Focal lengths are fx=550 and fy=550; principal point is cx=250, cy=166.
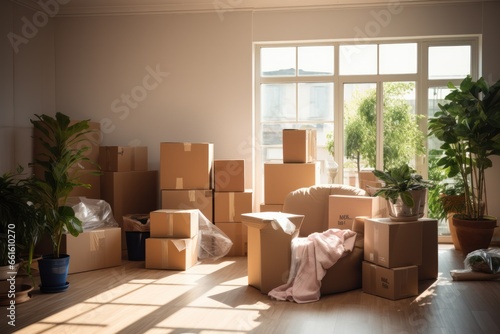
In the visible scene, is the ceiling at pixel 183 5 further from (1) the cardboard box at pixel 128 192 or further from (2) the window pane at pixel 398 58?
(1) the cardboard box at pixel 128 192

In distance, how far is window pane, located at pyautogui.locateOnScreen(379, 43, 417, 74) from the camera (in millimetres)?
6047

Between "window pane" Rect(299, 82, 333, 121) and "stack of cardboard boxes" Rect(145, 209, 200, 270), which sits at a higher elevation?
"window pane" Rect(299, 82, 333, 121)

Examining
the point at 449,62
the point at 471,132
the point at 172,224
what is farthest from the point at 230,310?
the point at 449,62

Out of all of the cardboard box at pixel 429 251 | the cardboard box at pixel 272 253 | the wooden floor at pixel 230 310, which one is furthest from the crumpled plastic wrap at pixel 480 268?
the cardboard box at pixel 272 253

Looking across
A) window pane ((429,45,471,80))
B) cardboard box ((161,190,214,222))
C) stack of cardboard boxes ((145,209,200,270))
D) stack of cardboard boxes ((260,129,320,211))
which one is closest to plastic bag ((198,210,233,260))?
cardboard box ((161,190,214,222))

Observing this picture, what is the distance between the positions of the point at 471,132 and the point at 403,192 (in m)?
1.83

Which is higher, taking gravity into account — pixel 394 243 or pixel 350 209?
pixel 350 209

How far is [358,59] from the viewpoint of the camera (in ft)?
20.1

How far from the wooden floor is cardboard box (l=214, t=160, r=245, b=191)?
122 centimetres

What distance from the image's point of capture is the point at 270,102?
6.29 m

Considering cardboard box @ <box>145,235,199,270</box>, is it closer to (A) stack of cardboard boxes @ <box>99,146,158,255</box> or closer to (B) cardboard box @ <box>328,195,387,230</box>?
Answer: (A) stack of cardboard boxes @ <box>99,146,158,255</box>

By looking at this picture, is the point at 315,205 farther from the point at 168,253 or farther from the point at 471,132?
the point at 471,132

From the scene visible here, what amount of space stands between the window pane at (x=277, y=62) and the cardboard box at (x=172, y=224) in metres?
2.08

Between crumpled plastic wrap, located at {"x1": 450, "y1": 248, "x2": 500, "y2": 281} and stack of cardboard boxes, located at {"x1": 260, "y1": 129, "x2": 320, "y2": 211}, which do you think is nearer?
crumpled plastic wrap, located at {"x1": 450, "y1": 248, "x2": 500, "y2": 281}
